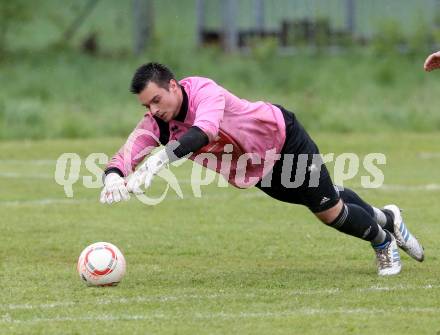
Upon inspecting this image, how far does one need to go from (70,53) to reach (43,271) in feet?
81.4

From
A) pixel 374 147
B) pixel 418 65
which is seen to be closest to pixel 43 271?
pixel 374 147

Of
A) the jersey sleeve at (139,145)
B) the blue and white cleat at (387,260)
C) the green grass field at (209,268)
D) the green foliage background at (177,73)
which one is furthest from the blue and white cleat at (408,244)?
the green foliage background at (177,73)

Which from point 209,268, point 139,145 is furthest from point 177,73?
point 139,145

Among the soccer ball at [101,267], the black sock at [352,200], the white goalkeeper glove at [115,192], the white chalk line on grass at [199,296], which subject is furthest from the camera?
the black sock at [352,200]

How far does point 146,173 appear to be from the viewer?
8.25 metres

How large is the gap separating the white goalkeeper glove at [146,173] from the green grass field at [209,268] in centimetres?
88

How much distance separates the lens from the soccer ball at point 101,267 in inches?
349

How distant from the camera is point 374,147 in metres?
22.3

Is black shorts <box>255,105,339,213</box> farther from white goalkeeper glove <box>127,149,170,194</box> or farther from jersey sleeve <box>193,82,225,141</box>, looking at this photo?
white goalkeeper glove <box>127,149,170,194</box>

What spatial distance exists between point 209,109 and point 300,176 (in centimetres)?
115

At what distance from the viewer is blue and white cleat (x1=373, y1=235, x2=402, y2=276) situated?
9555mm

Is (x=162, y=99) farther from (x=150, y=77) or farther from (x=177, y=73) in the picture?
(x=177, y=73)

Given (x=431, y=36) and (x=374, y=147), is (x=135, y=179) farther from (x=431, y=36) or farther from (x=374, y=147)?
(x=431, y=36)

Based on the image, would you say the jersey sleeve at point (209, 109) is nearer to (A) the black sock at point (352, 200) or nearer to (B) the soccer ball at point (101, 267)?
(B) the soccer ball at point (101, 267)
